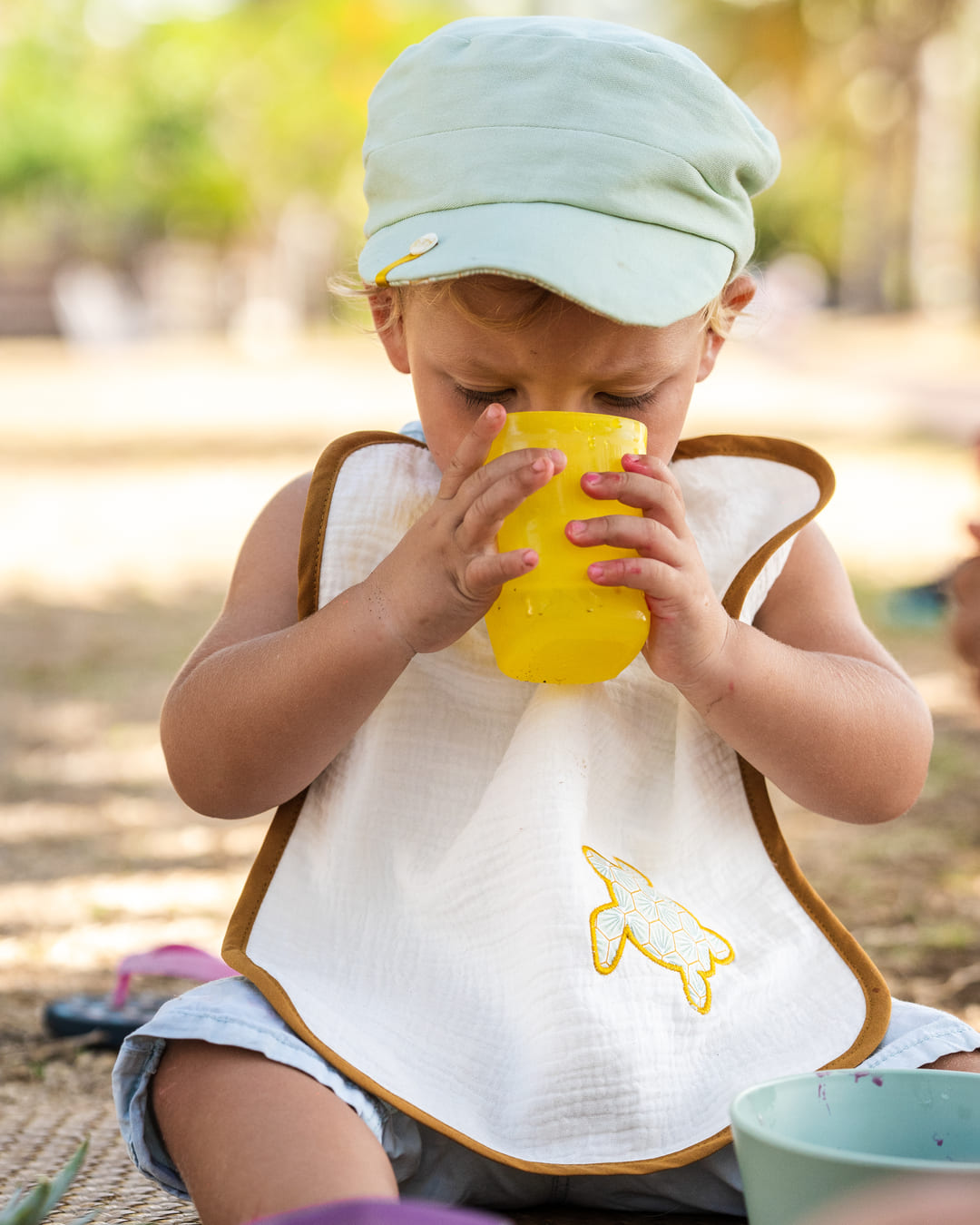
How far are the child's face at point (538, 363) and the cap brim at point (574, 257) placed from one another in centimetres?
5

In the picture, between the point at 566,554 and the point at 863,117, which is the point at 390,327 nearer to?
the point at 566,554

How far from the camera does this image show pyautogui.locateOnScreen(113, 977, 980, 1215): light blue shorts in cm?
140

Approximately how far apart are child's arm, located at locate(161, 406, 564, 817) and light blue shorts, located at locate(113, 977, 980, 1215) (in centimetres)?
23

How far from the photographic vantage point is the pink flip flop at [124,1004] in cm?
202

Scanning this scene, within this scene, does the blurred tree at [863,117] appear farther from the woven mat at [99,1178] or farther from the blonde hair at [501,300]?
the woven mat at [99,1178]

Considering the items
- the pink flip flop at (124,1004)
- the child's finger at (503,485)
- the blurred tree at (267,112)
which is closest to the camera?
the child's finger at (503,485)

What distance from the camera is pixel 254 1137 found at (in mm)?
1282

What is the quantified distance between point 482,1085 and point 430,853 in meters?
0.27

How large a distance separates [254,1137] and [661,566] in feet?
2.06

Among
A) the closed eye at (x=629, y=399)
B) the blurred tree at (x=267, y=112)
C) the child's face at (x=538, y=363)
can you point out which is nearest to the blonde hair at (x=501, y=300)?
the child's face at (x=538, y=363)

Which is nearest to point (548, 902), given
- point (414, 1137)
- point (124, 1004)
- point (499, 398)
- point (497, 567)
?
point (414, 1137)

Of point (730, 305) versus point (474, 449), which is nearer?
point (474, 449)

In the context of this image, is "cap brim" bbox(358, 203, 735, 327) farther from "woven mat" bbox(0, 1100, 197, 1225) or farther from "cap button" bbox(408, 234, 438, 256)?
"woven mat" bbox(0, 1100, 197, 1225)

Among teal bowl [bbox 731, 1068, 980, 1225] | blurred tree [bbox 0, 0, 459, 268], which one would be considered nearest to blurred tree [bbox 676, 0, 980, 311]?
blurred tree [bbox 0, 0, 459, 268]
